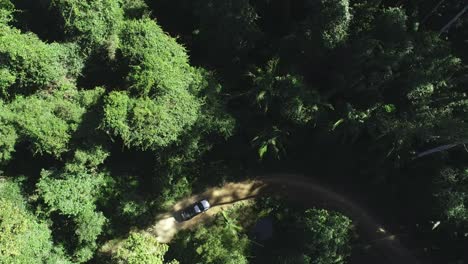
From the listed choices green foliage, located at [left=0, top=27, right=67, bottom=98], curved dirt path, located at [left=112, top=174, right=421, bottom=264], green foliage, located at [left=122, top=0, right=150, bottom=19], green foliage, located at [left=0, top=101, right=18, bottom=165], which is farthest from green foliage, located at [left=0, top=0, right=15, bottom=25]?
curved dirt path, located at [left=112, top=174, right=421, bottom=264]

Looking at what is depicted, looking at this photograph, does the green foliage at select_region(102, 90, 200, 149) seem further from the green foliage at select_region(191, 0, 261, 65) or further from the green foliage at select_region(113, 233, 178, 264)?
the green foliage at select_region(113, 233, 178, 264)

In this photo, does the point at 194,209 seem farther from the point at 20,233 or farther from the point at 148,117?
the point at 20,233

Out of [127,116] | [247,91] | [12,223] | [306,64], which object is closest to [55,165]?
[12,223]

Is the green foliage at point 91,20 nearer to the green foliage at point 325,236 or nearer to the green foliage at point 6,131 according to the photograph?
the green foliage at point 6,131

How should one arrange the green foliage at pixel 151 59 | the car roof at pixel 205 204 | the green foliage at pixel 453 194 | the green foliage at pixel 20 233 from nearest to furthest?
1. the green foliage at pixel 20 233
2. the green foliage at pixel 151 59
3. the green foliage at pixel 453 194
4. the car roof at pixel 205 204

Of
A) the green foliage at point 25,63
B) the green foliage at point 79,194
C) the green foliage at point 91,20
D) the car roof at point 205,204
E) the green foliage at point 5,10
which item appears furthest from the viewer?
the car roof at point 205,204

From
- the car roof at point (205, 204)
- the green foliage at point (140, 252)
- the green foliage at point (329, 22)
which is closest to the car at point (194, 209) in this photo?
the car roof at point (205, 204)

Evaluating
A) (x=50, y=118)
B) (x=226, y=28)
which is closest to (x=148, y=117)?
(x=50, y=118)

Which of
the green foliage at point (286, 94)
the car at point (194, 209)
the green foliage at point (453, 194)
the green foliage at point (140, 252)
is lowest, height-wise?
the green foliage at point (140, 252)
